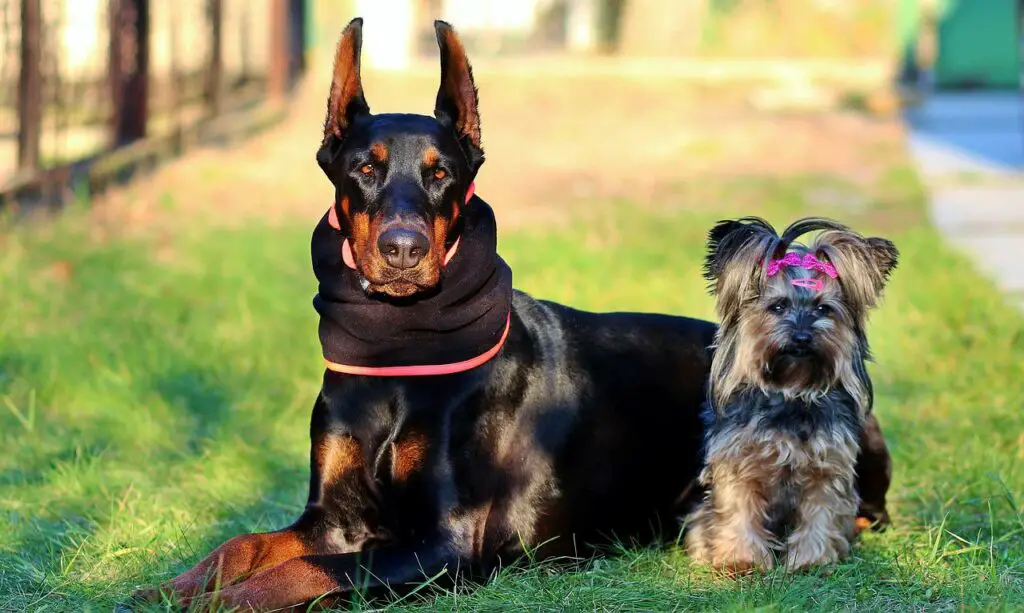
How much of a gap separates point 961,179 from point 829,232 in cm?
773

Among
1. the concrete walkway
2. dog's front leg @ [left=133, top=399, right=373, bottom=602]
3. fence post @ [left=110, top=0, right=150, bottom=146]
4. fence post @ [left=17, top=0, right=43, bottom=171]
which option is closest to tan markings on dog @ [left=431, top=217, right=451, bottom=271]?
dog's front leg @ [left=133, top=399, right=373, bottom=602]

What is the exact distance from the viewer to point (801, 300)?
3848 millimetres

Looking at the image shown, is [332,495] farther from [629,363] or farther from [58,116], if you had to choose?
[58,116]

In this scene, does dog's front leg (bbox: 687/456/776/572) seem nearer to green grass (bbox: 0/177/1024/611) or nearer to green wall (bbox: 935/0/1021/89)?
green grass (bbox: 0/177/1024/611)

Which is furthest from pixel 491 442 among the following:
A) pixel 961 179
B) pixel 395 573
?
pixel 961 179

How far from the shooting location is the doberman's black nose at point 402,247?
11.4 feet

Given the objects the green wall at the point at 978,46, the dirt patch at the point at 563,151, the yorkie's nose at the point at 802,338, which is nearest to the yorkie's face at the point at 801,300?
the yorkie's nose at the point at 802,338

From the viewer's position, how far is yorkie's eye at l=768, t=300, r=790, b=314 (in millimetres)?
3859

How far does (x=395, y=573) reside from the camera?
139 inches

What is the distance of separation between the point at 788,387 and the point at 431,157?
1.20 m

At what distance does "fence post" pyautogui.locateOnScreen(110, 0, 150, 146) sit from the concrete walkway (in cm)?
625

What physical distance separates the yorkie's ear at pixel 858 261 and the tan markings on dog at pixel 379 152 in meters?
1.25

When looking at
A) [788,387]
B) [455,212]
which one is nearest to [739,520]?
[788,387]

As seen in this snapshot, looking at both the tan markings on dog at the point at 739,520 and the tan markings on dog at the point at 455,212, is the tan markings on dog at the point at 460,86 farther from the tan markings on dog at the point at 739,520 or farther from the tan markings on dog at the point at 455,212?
the tan markings on dog at the point at 739,520
